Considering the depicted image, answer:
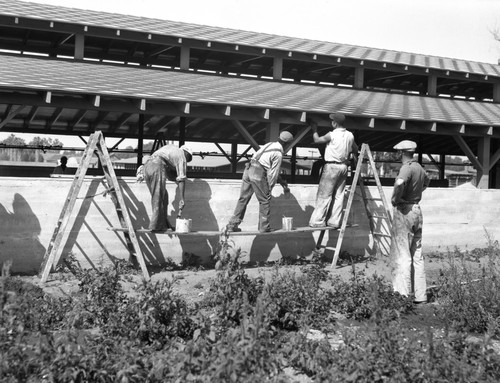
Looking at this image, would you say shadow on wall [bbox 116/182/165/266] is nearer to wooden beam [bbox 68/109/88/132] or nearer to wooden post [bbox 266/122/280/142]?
wooden post [bbox 266/122/280/142]

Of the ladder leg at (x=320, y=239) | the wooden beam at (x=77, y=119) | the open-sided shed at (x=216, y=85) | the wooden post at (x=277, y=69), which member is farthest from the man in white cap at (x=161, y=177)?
the wooden post at (x=277, y=69)

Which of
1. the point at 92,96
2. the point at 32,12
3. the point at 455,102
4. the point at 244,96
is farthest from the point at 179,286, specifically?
the point at 455,102

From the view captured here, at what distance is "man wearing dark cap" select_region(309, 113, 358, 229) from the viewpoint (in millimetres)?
9867

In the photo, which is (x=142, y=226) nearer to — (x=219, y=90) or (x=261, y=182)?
(x=261, y=182)

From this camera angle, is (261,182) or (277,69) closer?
(261,182)

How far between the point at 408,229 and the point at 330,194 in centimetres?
254

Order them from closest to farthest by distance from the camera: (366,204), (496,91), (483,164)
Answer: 1. (366,204)
2. (483,164)
3. (496,91)

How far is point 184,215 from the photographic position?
9672mm

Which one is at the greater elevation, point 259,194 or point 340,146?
point 340,146

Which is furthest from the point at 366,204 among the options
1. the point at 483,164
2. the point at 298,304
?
the point at 483,164

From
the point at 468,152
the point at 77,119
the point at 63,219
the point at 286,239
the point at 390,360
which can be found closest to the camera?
the point at 390,360

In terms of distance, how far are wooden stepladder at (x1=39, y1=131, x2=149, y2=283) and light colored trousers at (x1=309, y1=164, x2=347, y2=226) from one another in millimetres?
3160

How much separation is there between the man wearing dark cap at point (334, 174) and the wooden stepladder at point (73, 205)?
3.16 m

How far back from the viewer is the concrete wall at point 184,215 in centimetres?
855
